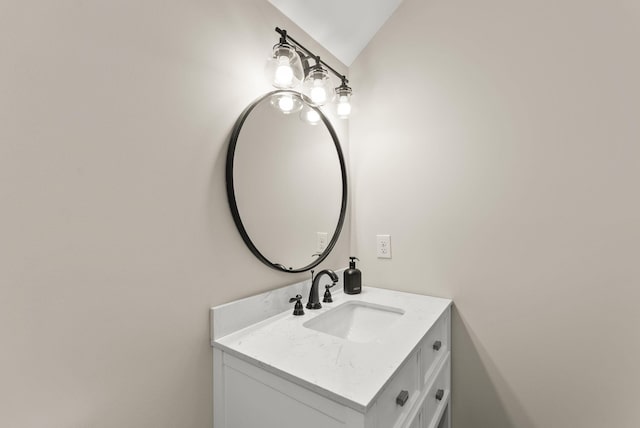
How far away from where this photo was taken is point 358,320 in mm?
1294

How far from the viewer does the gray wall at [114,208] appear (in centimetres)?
60

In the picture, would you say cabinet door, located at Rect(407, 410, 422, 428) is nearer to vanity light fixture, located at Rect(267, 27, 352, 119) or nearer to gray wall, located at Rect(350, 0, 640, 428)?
gray wall, located at Rect(350, 0, 640, 428)

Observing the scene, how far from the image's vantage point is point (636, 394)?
0.96m

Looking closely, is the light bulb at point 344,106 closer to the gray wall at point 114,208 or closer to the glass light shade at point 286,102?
the glass light shade at point 286,102

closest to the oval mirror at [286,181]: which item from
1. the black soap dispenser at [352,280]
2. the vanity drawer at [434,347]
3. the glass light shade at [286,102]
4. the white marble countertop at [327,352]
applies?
the glass light shade at [286,102]

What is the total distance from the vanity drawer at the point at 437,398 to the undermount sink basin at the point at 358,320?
267mm

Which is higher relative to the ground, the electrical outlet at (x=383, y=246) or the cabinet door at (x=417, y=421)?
the electrical outlet at (x=383, y=246)

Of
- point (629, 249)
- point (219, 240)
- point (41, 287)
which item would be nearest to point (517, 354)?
point (629, 249)

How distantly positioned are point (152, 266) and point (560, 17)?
1644 mm

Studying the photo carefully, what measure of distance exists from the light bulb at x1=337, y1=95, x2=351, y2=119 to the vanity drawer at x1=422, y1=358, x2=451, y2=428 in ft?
3.98

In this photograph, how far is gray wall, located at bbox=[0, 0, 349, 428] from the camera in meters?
0.60

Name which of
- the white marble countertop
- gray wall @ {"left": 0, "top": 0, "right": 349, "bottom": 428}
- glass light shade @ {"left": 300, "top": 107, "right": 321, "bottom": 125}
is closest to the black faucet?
the white marble countertop

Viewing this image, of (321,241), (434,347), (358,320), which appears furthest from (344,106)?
(434,347)

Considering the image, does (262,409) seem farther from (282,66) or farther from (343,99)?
(343,99)
